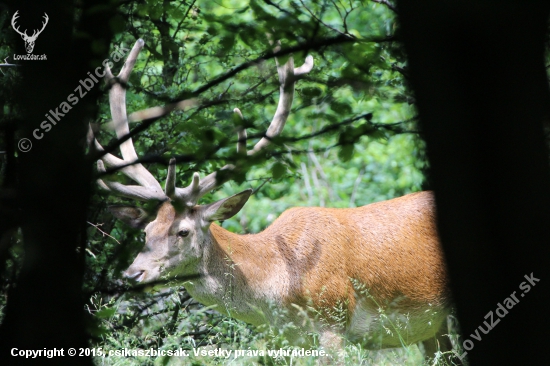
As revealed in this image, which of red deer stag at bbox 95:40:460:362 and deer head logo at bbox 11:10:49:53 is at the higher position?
deer head logo at bbox 11:10:49:53

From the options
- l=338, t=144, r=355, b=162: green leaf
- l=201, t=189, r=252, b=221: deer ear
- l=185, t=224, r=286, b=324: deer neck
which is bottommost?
l=185, t=224, r=286, b=324: deer neck

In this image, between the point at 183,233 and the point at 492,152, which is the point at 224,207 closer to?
the point at 183,233

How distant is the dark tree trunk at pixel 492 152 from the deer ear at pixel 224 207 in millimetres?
3849

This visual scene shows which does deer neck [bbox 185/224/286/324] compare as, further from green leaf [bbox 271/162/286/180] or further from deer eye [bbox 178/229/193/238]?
green leaf [bbox 271/162/286/180]

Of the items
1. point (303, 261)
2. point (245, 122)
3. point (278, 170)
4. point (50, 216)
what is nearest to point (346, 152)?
point (278, 170)

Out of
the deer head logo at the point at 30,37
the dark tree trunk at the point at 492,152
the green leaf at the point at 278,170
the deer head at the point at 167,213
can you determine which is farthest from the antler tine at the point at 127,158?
the dark tree trunk at the point at 492,152

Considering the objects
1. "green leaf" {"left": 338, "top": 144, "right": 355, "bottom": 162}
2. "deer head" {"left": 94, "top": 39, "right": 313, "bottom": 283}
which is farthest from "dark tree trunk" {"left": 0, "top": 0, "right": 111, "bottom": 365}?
"deer head" {"left": 94, "top": 39, "right": 313, "bottom": 283}

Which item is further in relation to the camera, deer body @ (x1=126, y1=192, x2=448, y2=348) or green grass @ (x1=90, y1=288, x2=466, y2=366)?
deer body @ (x1=126, y1=192, x2=448, y2=348)

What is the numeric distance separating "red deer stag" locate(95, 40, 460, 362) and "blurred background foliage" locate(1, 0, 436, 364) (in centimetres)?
22

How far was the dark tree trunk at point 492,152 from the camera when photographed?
1535 mm

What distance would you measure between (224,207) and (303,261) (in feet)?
2.55

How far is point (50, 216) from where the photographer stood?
202 cm

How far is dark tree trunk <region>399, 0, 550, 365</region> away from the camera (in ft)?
5.04

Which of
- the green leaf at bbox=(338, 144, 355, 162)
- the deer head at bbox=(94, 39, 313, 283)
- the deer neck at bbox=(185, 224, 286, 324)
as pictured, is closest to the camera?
the green leaf at bbox=(338, 144, 355, 162)
